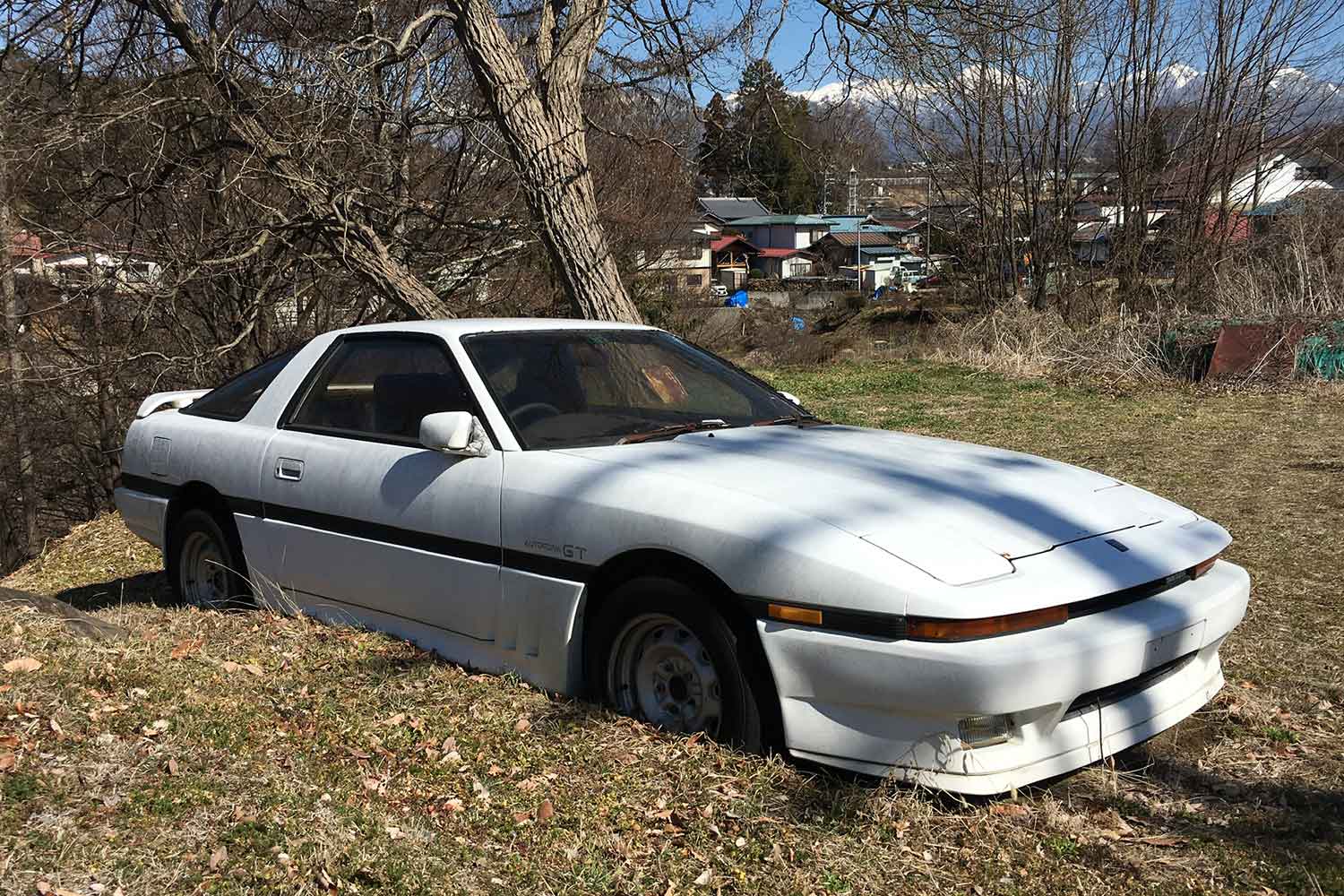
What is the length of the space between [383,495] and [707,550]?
5.38 ft

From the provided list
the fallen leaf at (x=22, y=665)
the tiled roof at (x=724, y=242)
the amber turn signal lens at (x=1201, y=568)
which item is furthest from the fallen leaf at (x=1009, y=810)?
the tiled roof at (x=724, y=242)

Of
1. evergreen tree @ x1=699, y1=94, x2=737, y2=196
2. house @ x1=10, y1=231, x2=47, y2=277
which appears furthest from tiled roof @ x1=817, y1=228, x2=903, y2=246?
evergreen tree @ x1=699, y1=94, x2=737, y2=196

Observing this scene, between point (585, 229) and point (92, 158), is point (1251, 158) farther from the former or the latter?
point (92, 158)

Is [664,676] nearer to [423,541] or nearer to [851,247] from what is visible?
[423,541]

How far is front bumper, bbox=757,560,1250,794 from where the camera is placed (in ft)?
10.8

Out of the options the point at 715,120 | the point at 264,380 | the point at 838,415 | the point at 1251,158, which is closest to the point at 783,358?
the point at 1251,158

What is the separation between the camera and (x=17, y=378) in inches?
505

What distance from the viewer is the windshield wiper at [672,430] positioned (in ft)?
15.2

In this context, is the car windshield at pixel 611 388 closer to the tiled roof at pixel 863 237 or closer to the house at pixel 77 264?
the house at pixel 77 264

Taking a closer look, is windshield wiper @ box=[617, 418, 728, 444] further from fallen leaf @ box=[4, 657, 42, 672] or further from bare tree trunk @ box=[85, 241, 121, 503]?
bare tree trunk @ box=[85, 241, 121, 503]

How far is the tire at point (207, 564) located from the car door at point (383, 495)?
36 cm

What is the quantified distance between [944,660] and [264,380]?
12.3ft

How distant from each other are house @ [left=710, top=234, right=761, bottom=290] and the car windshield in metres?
57.5

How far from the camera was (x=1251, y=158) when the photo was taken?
850 inches
